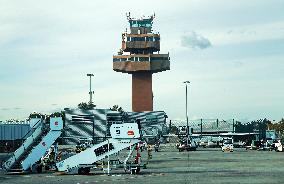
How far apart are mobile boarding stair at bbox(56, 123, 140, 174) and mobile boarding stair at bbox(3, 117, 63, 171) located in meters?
4.23

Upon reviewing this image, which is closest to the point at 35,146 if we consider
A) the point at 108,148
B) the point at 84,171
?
the point at 84,171

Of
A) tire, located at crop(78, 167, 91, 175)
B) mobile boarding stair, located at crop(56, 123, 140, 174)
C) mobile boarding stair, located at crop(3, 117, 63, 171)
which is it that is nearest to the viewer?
mobile boarding stair, located at crop(56, 123, 140, 174)

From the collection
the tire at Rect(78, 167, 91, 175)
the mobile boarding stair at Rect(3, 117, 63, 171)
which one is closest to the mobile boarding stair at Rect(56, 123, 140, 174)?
the tire at Rect(78, 167, 91, 175)

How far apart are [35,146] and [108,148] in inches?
366

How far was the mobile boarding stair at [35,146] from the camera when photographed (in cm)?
4853

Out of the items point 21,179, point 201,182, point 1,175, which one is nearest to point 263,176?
point 201,182

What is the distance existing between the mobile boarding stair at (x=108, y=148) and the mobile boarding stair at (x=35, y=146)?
13.9ft

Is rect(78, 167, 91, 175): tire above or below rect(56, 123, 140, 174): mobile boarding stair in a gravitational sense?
below

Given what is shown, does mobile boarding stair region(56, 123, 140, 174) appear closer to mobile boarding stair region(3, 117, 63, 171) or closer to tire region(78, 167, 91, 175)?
tire region(78, 167, 91, 175)

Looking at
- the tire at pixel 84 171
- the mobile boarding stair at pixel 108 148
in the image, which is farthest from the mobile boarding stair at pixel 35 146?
the tire at pixel 84 171

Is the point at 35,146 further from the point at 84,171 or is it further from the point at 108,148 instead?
the point at 108,148

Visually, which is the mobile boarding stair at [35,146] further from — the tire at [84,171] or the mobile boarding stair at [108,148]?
the tire at [84,171]

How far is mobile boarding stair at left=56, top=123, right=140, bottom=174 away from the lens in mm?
45125

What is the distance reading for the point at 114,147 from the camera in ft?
149
